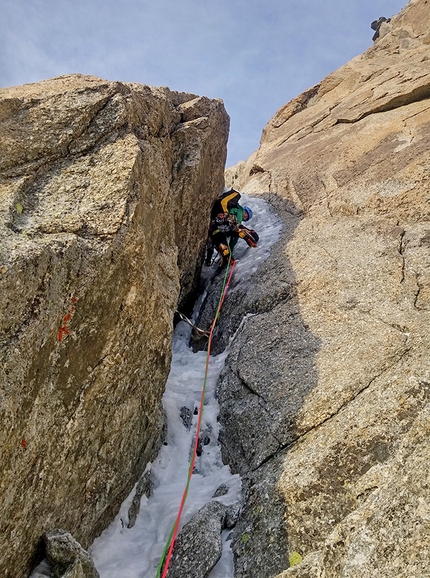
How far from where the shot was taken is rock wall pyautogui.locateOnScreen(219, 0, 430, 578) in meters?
4.17

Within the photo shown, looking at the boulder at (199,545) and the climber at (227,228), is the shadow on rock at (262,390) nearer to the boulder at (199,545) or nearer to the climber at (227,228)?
the boulder at (199,545)

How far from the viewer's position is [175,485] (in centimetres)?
786

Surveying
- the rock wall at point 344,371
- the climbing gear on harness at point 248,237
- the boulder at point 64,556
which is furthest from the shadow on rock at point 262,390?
the boulder at point 64,556

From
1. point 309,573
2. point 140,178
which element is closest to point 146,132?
point 140,178

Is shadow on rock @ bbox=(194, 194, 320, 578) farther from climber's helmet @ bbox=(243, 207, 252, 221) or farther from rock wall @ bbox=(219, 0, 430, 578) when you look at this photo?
climber's helmet @ bbox=(243, 207, 252, 221)

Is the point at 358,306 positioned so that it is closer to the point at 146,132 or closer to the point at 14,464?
the point at 146,132

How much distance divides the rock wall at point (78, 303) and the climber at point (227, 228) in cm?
443

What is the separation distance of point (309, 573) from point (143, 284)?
4668 millimetres

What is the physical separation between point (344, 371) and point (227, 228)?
7.46 m

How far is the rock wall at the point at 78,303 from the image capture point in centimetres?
519

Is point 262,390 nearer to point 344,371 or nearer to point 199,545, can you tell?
point 344,371

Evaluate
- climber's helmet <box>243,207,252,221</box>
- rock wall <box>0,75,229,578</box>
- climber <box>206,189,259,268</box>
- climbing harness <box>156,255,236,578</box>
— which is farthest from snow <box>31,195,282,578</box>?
climber's helmet <box>243,207,252,221</box>

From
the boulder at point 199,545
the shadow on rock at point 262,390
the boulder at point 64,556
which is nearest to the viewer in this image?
the boulder at point 64,556

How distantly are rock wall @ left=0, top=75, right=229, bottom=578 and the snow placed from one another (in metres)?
0.36
